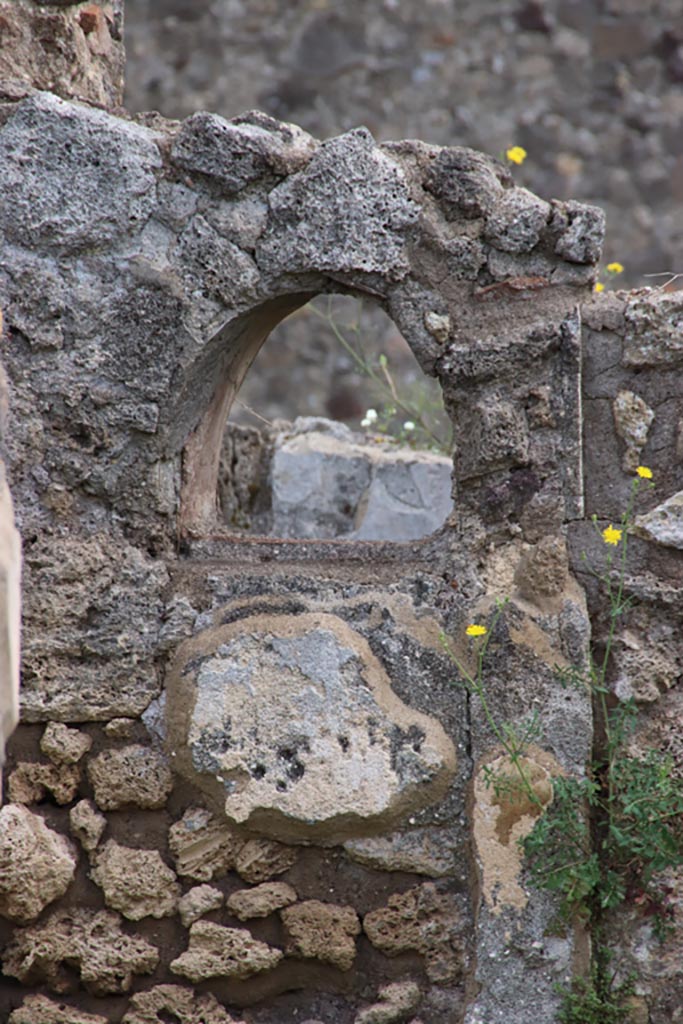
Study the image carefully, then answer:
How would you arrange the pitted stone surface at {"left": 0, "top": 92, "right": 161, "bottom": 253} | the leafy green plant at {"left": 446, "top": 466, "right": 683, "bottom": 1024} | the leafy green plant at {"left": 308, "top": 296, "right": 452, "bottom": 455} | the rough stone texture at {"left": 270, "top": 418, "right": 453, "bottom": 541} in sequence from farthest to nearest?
the leafy green plant at {"left": 308, "top": 296, "right": 452, "bottom": 455} → the rough stone texture at {"left": 270, "top": 418, "right": 453, "bottom": 541} → the pitted stone surface at {"left": 0, "top": 92, "right": 161, "bottom": 253} → the leafy green plant at {"left": 446, "top": 466, "right": 683, "bottom": 1024}

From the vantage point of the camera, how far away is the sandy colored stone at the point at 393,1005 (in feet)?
9.21

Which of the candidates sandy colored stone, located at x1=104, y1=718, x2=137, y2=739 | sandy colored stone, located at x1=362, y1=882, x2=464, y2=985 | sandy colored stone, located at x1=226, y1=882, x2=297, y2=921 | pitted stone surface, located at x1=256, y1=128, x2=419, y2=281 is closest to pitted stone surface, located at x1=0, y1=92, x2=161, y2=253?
pitted stone surface, located at x1=256, y1=128, x2=419, y2=281

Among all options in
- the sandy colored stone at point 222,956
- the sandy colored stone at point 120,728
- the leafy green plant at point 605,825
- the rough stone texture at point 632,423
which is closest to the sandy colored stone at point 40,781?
the sandy colored stone at point 120,728

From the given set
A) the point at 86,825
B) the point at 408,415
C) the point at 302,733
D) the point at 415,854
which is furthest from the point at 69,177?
the point at 408,415

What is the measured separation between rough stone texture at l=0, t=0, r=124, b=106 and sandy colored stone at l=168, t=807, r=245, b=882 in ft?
5.82

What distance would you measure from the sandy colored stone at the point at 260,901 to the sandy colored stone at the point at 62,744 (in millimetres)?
489

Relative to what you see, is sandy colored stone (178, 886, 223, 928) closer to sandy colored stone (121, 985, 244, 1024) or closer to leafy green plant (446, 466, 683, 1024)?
sandy colored stone (121, 985, 244, 1024)

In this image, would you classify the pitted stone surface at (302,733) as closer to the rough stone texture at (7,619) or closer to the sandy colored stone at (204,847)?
the sandy colored stone at (204,847)

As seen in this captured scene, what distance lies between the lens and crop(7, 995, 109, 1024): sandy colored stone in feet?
9.30

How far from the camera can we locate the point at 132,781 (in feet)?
9.55

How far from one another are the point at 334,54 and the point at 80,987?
6063 millimetres

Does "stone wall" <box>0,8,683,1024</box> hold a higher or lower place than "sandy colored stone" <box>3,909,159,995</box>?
higher

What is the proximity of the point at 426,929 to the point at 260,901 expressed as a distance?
0.38m

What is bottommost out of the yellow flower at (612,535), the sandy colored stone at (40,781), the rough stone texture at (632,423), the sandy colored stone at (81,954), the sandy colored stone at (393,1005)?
the sandy colored stone at (393,1005)
